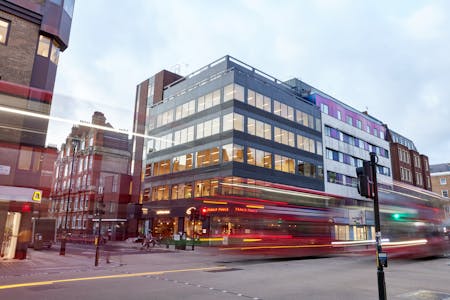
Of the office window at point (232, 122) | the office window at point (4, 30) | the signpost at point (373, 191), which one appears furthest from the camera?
the office window at point (232, 122)

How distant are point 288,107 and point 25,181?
1407 inches

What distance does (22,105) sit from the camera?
20047mm

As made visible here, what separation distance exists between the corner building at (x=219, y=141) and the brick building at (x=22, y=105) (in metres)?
19.1

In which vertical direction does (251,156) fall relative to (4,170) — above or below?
above

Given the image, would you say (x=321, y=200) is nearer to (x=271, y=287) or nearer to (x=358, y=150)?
(x=271, y=287)

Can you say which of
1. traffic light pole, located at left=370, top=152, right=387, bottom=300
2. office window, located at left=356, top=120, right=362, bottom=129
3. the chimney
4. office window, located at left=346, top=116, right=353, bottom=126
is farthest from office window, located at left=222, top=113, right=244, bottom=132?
the chimney

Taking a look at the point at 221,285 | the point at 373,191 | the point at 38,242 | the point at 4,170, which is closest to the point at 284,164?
the point at 38,242

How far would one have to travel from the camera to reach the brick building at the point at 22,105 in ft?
62.5

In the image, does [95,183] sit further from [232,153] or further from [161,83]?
[232,153]

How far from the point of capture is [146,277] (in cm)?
1410

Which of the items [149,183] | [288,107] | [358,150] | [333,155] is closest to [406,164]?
[358,150]

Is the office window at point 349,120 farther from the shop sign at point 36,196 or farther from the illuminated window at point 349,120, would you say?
the shop sign at point 36,196

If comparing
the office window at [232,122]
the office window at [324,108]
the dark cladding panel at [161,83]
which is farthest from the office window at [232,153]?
the office window at [324,108]

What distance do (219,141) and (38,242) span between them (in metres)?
21.8
